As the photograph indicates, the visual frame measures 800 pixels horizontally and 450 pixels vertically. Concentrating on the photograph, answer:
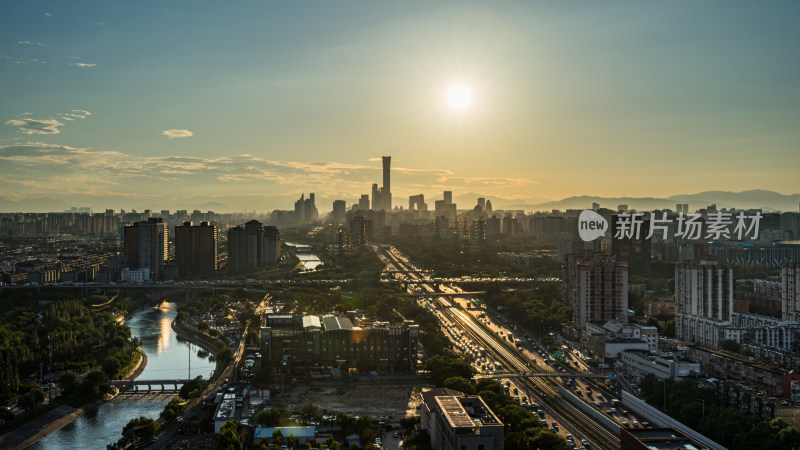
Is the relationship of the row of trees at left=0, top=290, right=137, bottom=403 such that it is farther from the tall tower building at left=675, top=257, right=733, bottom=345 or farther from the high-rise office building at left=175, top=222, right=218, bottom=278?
the tall tower building at left=675, top=257, right=733, bottom=345

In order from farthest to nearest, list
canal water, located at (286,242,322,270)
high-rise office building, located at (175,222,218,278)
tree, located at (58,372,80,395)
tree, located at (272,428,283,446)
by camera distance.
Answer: canal water, located at (286,242,322,270), high-rise office building, located at (175,222,218,278), tree, located at (58,372,80,395), tree, located at (272,428,283,446)

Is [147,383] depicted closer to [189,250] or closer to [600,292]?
[600,292]

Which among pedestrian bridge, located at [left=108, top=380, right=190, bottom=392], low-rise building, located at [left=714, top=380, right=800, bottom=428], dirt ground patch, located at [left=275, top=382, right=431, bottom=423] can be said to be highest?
low-rise building, located at [left=714, top=380, right=800, bottom=428]

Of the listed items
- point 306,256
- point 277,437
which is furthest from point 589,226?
point 306,256

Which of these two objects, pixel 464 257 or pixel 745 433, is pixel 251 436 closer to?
pixel 745 433

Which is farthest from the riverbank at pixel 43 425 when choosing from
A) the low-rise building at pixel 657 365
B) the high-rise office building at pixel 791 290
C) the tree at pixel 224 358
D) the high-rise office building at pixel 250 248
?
the high-rise office building at pixel 250 248

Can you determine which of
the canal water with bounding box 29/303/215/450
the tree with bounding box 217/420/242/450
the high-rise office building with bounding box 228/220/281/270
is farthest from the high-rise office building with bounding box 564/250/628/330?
the high-rise office building with bounding box 228/220/281/270
